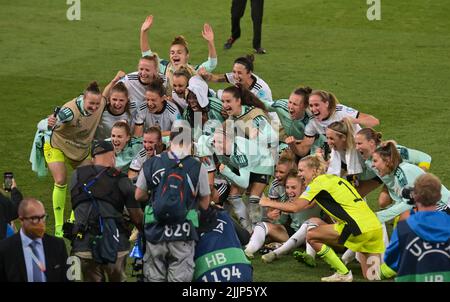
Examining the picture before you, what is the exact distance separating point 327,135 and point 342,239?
1168 millimetres

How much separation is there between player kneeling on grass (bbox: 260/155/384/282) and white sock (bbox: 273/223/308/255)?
391mm

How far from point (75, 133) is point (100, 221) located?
9.76 feet

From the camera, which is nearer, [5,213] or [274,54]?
[5,213]

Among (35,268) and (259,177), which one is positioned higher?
(259,177)

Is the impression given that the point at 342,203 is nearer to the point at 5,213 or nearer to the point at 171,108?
the point at 171,108

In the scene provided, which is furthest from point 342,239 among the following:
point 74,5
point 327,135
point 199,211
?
point 74,5

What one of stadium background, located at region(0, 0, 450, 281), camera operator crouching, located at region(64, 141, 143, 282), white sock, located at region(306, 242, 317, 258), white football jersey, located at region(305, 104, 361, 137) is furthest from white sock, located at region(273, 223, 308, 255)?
camera operator crouching, located at region(64, 141, 143, 282)

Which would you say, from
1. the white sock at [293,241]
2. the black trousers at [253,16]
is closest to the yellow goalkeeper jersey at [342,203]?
the white sock at [293,241]

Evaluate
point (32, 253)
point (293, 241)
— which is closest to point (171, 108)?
point (293, 241)

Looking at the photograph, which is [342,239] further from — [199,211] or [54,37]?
[54,37]

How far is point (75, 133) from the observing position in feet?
34.8

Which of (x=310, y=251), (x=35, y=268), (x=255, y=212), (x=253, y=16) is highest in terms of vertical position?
(x=253, y=16)

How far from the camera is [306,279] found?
9180 mm

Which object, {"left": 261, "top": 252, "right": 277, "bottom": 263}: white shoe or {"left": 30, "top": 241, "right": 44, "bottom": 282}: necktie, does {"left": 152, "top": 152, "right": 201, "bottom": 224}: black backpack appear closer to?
{"left": 30, "top": 241, "right": 44, "bottom": 282}: necktie
